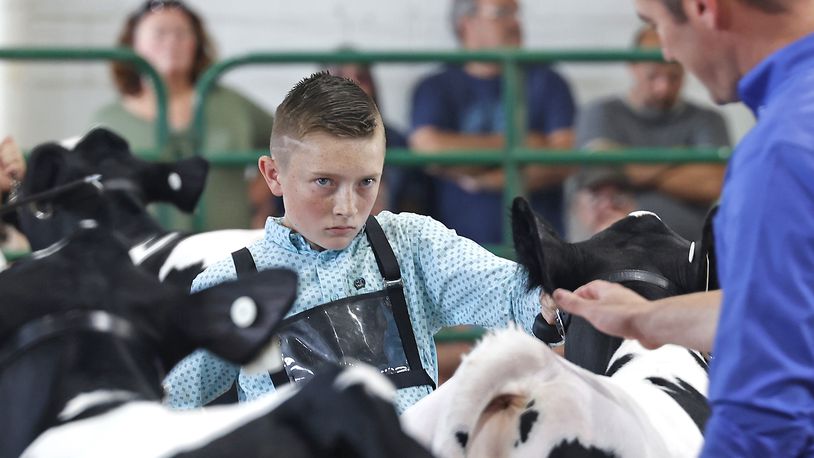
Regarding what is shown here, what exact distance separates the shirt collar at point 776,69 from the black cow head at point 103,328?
1.64 ft

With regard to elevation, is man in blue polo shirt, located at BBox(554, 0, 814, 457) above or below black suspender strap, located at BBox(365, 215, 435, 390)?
above

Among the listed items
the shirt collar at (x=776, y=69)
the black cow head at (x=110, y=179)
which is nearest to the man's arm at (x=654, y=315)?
the shirt collar at (x=776, y=69)

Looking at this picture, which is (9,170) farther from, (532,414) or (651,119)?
(651,119)

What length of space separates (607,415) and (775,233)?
0.51 meters

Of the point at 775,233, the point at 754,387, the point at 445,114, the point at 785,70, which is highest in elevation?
the point at 785,70

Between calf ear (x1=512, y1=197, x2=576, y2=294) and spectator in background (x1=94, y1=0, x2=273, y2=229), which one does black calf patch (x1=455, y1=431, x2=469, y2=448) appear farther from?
spectator in background (x1=94, y1=0, x2=273, y2=229)

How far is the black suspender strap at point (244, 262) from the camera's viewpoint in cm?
218

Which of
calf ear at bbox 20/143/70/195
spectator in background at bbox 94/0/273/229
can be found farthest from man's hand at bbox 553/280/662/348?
spectator in background at bbox 94/0/273/229

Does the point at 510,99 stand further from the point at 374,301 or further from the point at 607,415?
the point at 607,415

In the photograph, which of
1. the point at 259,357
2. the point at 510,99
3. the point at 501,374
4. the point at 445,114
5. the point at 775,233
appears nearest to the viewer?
the point at 775,233

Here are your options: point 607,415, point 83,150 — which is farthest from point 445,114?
point 607,415

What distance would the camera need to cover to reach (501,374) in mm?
1696

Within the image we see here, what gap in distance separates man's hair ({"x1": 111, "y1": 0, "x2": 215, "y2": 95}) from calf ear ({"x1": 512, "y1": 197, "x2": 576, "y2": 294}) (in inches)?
100

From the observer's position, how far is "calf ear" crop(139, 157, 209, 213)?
347 centimetres
